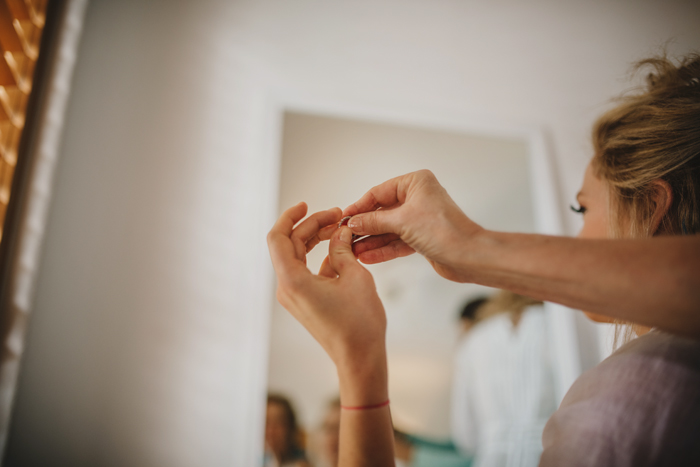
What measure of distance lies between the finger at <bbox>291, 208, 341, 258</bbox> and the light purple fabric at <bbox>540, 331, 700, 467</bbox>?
41 cm

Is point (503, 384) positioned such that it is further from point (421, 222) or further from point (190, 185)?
point (190, 185)

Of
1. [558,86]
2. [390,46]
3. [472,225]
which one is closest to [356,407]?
[472,225]

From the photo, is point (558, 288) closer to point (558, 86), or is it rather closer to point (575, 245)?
point (575, 245)

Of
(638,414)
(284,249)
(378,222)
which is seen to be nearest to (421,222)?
(378,222)

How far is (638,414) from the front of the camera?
42 centimetres

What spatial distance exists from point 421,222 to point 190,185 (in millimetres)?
769

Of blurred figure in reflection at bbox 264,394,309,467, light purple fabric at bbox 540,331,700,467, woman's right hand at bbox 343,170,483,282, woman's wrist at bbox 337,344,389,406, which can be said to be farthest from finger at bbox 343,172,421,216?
blurred figure in reflection at bbox 264,394,309,467

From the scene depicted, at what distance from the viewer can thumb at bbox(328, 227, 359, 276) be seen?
0.55 m

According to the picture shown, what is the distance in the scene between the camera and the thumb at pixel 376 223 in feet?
1.77

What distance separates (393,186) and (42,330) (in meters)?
0.88

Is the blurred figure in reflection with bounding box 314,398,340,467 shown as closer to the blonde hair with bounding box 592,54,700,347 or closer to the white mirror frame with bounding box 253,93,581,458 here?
the white mirror frame with bounding box 253,93,581,458

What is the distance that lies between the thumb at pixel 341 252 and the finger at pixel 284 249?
6cm

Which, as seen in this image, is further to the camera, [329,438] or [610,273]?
[329,438]

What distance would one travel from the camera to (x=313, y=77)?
1.22 m
